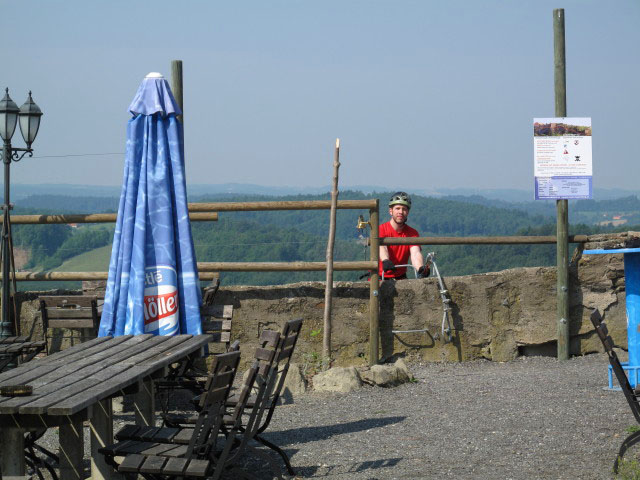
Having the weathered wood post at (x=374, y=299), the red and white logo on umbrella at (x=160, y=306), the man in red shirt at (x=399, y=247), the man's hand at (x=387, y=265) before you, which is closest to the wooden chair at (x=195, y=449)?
the red and white logo on umbrella at (x=160, y=306)

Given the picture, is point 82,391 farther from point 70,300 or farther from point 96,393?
point 70,300

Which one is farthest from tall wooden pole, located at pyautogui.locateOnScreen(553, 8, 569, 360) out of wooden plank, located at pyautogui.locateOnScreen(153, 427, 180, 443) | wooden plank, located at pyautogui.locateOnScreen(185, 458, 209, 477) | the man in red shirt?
wooden plank, located at pyautogui.locateOnScreen(185, 458, 209, 477)

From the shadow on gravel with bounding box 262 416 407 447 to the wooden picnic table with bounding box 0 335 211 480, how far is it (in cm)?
82

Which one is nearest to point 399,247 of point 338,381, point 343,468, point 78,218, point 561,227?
point 561,227

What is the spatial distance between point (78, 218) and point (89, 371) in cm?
452

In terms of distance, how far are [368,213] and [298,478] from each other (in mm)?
3832

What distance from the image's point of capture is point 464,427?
6.33 m

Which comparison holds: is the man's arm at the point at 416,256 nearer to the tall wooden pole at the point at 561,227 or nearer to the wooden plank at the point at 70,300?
the tall wooden pole at the point at 561,227

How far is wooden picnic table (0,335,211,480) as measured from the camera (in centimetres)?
385

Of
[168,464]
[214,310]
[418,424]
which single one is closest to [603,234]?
[418,424]

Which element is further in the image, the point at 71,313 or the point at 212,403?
the point at 71,313

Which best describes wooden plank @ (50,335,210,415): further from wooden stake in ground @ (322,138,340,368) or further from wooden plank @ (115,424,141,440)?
wooden stake in ground @ (322,138,340,368)

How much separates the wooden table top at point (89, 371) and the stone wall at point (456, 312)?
2.77 meters

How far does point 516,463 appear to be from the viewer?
209 inches
